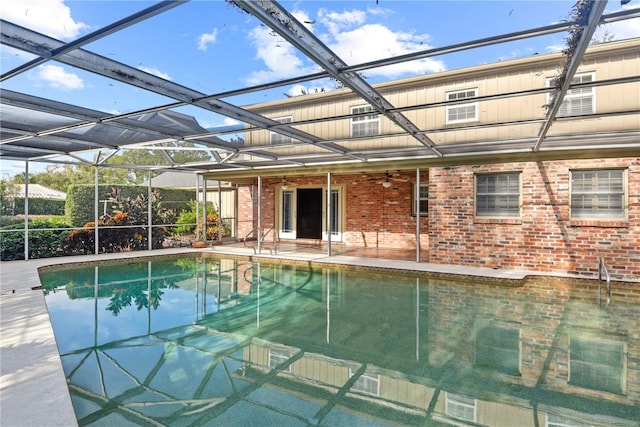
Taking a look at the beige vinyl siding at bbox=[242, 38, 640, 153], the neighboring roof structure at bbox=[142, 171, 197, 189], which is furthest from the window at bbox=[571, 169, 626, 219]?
the neighboring roof structure at bbox=[142, 171, 197, 189]

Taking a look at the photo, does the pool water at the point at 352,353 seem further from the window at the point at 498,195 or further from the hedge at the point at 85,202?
the hedge at the point at 85,202

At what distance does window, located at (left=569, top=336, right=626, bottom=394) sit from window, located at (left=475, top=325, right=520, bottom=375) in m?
0.52

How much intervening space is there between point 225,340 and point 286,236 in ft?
31.5

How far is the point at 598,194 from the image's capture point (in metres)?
7.56

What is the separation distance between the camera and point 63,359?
12.7ft

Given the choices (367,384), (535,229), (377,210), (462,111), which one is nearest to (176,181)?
(377,210)

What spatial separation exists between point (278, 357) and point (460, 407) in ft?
6.26

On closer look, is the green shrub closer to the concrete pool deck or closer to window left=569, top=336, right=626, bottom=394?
the concrete pool deck

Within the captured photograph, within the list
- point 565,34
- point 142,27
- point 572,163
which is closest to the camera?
point 565,34

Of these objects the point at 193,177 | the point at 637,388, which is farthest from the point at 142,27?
the point at 193,177

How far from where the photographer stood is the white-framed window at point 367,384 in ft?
10.6

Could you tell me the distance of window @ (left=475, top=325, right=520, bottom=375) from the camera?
3.76 meters

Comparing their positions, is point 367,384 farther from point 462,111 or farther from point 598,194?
point 462,111

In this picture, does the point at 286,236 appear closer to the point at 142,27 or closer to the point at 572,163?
the point at 572,163
